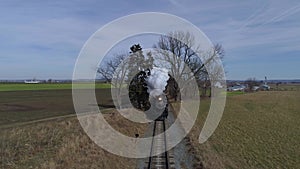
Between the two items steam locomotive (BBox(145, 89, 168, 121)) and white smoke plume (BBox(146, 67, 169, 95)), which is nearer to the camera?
steam locomotive (BBox(145, 89, 168, 121))

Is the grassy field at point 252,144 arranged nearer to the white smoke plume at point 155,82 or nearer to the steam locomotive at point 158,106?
the steam locomotive at point 158,106

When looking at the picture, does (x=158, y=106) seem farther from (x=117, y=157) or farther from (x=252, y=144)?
(x=117, y=157)

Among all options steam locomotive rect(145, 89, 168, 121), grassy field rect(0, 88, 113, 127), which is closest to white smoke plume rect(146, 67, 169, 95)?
steam locomotive rect(145, 89, 168, 121)

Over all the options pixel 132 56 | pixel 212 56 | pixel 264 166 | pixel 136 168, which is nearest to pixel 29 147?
pixel 136 168

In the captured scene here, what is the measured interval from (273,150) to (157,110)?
59.8 ft

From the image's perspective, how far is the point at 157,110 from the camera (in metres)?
35.5

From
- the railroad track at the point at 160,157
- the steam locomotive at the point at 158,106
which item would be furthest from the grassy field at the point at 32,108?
the railroad track at the point at 160,157

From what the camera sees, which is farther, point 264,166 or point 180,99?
point 180,99

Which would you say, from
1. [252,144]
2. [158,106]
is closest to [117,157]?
[252,144]

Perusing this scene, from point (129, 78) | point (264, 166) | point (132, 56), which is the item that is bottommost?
point (264, 166)

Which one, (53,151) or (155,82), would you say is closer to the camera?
(53,151)

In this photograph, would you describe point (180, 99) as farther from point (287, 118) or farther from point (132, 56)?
point (287, 118)

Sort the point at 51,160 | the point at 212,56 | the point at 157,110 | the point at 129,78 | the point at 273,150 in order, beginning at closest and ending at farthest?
the point at 51,160, the point at 273,150, the point at 157,110, the point at 129,78, the point at 212,56

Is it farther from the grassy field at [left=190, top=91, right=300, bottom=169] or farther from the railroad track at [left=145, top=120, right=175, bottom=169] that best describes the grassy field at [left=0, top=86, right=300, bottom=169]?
the railroad track at [left=145, top=120, right=175, bottom=169]
